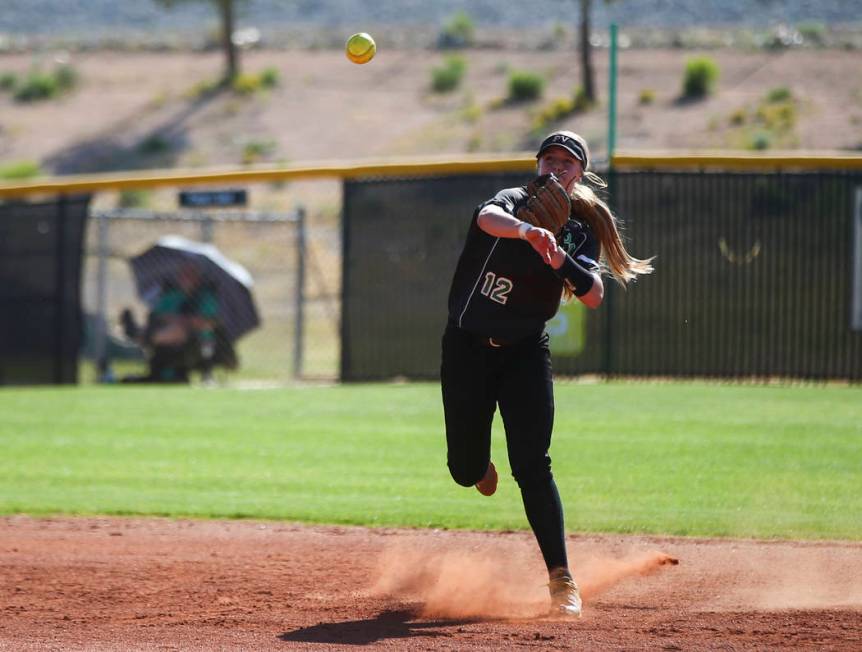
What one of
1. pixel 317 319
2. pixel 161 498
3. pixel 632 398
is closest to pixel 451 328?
pixel 161 498

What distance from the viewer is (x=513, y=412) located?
516 centimetres

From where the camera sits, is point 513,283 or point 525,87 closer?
point 513,283

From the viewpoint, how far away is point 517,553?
258 inches

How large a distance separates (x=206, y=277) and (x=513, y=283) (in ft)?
35.2

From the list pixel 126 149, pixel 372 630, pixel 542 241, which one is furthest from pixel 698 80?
pixel 372 630

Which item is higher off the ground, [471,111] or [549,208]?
[471,111]

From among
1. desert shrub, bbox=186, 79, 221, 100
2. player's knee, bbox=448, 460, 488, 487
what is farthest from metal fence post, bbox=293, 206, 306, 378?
desert shrub, bbox=186, 79, 221, 100

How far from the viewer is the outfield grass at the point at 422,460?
7.59 metres

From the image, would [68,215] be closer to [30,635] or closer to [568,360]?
[568,360]

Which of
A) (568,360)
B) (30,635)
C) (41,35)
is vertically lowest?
(30,635)

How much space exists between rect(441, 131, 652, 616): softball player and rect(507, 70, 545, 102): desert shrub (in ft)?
130

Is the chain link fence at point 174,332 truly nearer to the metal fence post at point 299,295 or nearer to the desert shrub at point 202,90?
the metal fence post at point 299,295

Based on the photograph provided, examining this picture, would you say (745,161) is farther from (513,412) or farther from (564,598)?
(564,598)

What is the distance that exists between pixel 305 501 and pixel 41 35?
72537 millimetres
